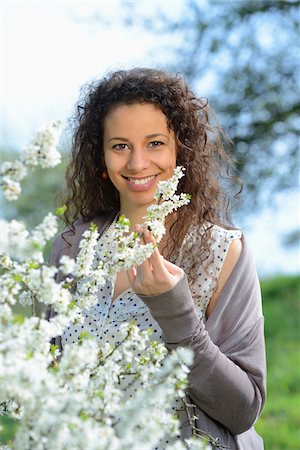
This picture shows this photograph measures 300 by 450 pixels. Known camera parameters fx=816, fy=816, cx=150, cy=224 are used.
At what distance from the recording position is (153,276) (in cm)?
223

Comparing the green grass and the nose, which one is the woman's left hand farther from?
the green grass

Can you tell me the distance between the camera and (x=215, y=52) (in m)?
9.04

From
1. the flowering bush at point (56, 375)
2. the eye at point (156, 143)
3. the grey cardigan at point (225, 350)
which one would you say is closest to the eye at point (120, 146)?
the eye at point (156, 143)

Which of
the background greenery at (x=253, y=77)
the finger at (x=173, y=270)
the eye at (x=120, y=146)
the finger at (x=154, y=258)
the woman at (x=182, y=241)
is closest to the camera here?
the finger at (x=154, y=258)

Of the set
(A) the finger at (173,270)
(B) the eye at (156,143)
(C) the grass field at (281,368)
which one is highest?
(B) the eye at (156,143)

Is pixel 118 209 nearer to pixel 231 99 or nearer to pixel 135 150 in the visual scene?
pixel 135 150

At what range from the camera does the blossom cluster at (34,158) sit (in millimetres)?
1702

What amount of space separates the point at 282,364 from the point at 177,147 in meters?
5.14

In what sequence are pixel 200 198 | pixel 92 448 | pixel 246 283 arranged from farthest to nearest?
pixel 200 198 → pixel 246 283 → pixel 92 448

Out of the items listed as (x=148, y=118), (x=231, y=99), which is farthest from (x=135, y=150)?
(x=231, y=99)

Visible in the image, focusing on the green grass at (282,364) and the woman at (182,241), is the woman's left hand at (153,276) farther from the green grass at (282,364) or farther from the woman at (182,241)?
the green grass at (282,364)

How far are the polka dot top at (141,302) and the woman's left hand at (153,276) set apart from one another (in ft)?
1.63

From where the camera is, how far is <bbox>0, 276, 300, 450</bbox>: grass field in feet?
19.2

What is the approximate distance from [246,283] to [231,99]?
6.49 metres
